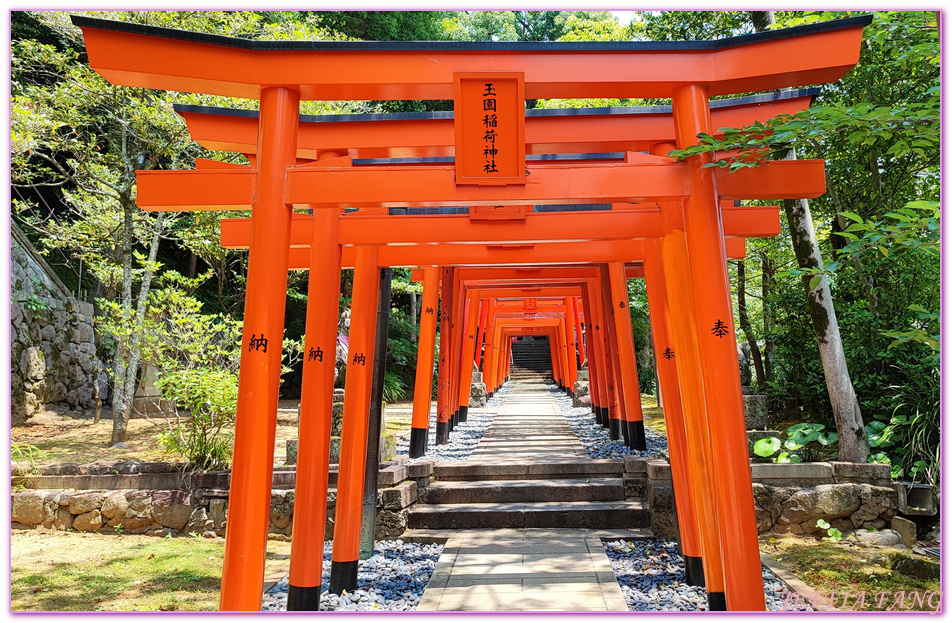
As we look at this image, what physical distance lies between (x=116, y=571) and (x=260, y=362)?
3.80 meters

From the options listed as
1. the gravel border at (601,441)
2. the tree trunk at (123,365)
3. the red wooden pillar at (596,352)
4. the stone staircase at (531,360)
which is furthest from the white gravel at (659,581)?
the stone staircase at (531,360)

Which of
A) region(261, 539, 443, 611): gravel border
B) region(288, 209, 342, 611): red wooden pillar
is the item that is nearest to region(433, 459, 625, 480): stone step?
region(261, 539, 443, 611): gravel border

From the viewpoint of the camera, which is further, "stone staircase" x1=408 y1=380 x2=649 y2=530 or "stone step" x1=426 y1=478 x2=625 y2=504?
"stone step" x1=426 y1=478 x2=625 y2=504

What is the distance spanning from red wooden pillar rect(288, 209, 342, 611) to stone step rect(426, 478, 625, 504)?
3.30 meters

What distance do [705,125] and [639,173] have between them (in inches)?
20.7

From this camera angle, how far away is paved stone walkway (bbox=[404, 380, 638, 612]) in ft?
17.1

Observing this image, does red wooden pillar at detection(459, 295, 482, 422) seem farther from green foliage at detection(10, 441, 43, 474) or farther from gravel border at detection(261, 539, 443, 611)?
green foliage at detection(10, 441, 43, 474)

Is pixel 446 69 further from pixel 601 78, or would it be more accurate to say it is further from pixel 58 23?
pixel 58 23

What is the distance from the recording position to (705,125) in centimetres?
422

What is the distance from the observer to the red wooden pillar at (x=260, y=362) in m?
3.87

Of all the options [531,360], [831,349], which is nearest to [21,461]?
[831,349]

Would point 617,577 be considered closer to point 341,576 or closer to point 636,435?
point 341,576

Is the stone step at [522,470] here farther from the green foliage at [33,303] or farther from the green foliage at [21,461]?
the green foliage at [33,303]

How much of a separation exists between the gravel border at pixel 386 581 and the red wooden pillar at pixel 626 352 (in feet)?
13.0
